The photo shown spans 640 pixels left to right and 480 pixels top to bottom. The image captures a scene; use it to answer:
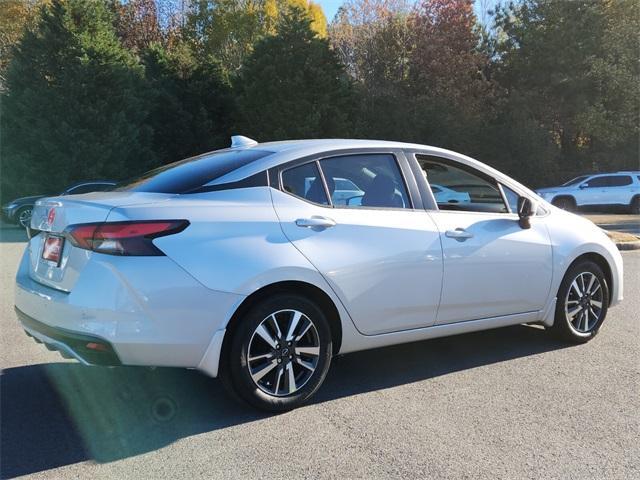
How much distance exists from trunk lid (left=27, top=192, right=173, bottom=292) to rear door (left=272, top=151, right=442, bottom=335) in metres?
0.86

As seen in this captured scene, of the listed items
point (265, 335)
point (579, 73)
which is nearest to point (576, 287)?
point (265, 335)

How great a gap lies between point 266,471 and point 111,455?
2.83 ft

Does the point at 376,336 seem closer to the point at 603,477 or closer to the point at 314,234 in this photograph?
the point at 314,234

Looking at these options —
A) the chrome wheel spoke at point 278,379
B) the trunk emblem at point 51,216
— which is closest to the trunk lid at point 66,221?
the trunk emblem at point 51,216

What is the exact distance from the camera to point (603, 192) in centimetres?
2188

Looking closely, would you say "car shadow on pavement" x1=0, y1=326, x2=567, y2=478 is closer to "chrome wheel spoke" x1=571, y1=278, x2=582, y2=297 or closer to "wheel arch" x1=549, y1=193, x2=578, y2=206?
"chrome wheel spoke" x1=571, y1=278, x2=582, y2=297

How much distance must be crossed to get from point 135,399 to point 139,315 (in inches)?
38.6

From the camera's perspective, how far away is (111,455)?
3.22m

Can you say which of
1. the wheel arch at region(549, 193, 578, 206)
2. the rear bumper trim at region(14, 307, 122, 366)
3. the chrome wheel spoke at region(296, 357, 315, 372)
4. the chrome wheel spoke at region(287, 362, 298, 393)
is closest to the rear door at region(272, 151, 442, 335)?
the chrome wheel spoke at region(296, 357, 315, 372)

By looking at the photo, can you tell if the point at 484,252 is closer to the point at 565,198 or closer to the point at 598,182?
the point at 565,198

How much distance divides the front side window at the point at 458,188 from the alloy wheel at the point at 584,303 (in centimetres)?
100

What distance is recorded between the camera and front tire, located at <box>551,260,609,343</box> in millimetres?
5066

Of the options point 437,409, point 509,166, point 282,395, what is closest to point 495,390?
point 437,409

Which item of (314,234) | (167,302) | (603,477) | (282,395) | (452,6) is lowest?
(603,477)
